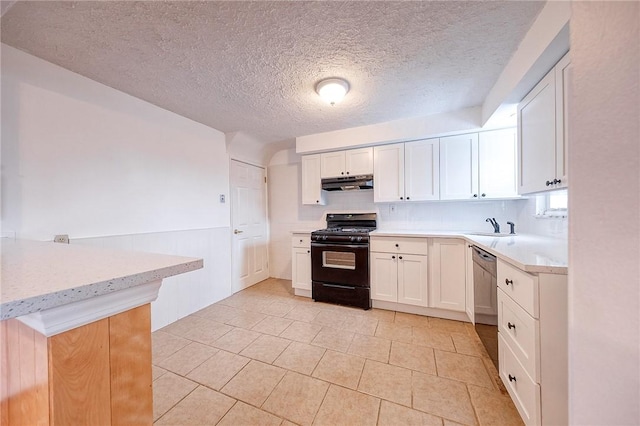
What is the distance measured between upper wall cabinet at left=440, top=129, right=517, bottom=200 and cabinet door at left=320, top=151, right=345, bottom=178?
4.06ft

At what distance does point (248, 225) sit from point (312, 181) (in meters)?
1.25

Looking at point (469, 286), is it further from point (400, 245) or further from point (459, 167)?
point (459, 167)

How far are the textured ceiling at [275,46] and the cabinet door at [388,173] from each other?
2.28 feet

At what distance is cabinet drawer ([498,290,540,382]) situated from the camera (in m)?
1.13

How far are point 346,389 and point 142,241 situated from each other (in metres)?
2.23

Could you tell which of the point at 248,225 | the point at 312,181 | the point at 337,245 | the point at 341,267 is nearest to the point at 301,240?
the point at 337,245

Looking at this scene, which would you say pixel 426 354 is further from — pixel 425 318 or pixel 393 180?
pixel 393 180

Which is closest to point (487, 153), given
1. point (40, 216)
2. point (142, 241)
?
point (142, 241)

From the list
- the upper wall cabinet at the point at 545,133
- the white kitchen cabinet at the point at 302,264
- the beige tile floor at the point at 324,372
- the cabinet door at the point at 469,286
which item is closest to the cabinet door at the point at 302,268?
the white kitchen cabinet at the point at 302,264

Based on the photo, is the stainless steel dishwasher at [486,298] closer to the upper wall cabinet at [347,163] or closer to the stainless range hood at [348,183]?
the stainless range hood at [348,183]

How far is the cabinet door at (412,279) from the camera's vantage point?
2588 millimetres

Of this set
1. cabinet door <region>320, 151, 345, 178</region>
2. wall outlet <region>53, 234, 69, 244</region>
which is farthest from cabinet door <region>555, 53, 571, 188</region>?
wall outlet <region>53, 234, 69, 244</region>

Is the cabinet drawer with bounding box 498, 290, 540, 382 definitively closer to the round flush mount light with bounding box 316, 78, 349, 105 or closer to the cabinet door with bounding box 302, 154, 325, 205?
the round flush mount light with bounding box 316, 78, 349, 105

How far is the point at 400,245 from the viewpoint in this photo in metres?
2.70
